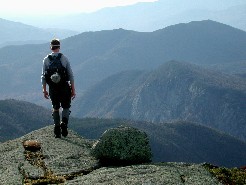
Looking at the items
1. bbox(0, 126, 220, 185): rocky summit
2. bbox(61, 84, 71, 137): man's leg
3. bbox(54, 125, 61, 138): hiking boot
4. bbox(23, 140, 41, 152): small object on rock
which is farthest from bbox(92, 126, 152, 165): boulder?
bbox(61, 84, 71, 137): man's leg

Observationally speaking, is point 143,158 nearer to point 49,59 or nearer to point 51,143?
point 51,143

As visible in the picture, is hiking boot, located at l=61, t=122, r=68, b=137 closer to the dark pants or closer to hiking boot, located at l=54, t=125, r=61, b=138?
hiking boot, located at l=54, t=125, r=61, b=138

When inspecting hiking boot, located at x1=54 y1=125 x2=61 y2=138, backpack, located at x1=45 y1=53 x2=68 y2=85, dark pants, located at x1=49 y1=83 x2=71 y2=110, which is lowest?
hiking boot, located at x1=54 y1=125 x2=61 y2=138

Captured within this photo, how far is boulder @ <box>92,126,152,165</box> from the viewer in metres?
9.26

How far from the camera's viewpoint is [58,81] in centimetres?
1209

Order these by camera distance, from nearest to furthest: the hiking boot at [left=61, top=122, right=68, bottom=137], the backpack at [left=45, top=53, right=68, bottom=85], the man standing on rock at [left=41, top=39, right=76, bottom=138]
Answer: the backpack at [left=45, top=53, right=68, bottom=85] < the man standing on rock at [left=41, top=39, right=76, bottom=138] < the hiking boot at [left=61, top=122, right=68, bottom=137]

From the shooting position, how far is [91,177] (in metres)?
7.77

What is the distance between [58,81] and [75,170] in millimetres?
4168

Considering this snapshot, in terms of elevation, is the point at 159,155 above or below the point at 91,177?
below

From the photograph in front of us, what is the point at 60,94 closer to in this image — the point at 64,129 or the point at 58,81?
the point at 58,81

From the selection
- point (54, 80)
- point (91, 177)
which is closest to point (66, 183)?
point (91, 177)

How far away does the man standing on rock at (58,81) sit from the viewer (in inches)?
479

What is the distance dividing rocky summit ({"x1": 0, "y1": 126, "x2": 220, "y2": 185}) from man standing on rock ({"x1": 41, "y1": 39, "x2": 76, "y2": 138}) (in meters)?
1.74

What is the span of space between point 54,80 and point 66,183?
5195 millimetres
